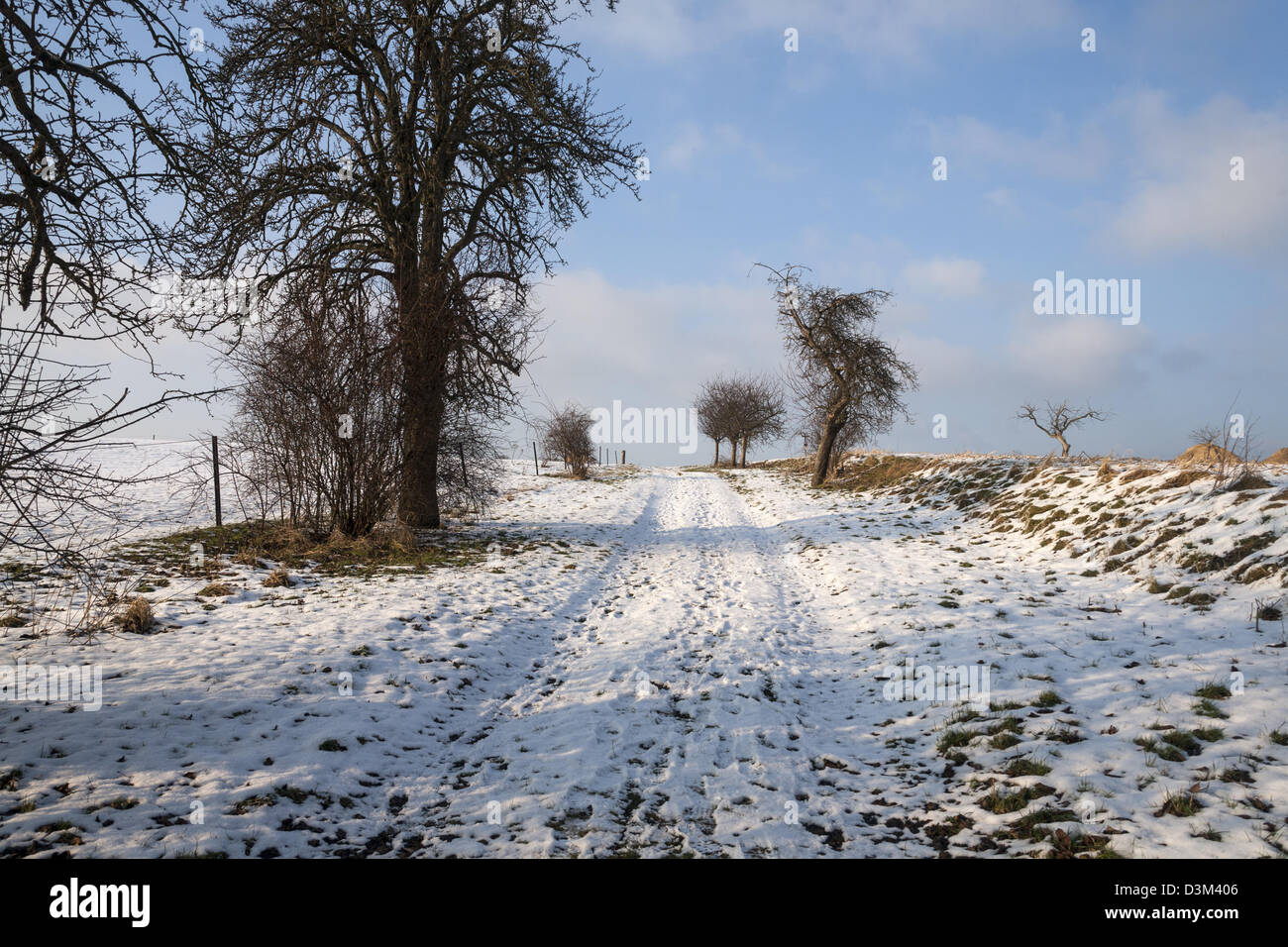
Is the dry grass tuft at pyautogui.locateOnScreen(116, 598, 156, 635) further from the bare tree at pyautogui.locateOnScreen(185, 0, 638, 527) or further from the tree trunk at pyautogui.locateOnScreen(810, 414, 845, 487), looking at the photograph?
the tree trunk at pyautogui.locateOnScreen(810, 414, 845, 487)

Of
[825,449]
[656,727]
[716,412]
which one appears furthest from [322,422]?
[716,412]

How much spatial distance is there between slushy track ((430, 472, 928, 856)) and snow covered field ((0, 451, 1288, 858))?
0.08 feet

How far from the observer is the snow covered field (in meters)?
3.51

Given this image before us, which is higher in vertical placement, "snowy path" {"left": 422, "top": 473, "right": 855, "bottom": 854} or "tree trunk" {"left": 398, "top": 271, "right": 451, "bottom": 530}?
"tree trunk" {"left": 398, "top": 271, "right": 451, "bottom": 530}

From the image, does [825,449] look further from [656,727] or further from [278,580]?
[656,727]

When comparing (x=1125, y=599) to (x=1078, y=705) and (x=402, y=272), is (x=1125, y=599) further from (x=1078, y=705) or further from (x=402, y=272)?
(x=402, y=272)

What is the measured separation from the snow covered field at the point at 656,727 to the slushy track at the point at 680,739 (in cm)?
2

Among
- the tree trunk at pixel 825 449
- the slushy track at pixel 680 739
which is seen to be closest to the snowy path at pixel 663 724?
the slushy track at pixel 680 739

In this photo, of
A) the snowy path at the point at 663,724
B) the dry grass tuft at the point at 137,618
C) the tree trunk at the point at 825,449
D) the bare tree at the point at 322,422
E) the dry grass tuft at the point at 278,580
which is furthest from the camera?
the tree trunk at the point at 825,449

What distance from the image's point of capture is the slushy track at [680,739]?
3.71m

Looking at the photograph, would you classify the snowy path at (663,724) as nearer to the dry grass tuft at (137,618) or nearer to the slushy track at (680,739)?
the slushy track at (680,739)

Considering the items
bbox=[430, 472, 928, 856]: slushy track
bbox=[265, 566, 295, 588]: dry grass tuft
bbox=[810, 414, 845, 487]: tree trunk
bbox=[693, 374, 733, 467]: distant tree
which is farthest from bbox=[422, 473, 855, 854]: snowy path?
bbox=[693, 374, 733, 467]: distant tree

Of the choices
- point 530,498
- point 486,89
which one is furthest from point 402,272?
point 530,498
